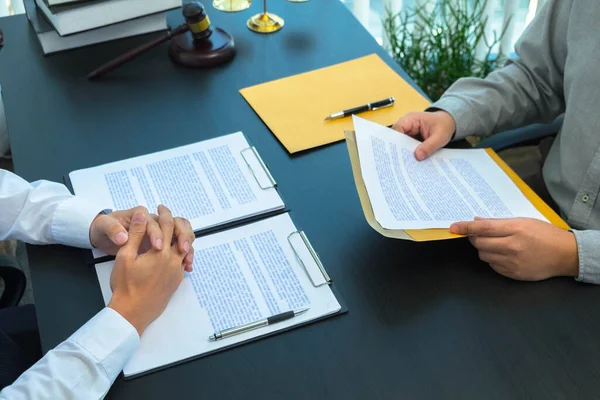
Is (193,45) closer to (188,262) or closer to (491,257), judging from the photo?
(188,262)

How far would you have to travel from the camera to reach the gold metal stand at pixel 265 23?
1574 mm

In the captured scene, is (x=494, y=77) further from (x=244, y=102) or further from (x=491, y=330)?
(x=491, y=330)

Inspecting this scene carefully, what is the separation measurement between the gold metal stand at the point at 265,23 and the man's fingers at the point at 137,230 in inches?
28.2

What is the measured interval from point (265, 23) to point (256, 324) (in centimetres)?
88

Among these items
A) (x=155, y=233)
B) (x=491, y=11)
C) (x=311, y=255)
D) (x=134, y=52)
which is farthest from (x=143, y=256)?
(x=491, y=11)

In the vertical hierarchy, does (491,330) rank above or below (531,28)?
below

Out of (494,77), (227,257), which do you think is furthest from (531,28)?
(227,257)

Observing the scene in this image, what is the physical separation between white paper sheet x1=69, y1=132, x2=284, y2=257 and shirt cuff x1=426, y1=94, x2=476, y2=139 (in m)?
0.36

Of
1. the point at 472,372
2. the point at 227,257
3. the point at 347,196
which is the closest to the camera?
the point at 472,372

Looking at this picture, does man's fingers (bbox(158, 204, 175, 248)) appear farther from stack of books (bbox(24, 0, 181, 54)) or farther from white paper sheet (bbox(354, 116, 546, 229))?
stack of books (bbox(24, 0, 181, 54))

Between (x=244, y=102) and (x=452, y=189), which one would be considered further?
(x=244, y=102)

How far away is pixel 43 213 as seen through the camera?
1.07m

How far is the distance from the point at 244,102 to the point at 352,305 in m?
0.56

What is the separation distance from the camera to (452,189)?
1119 mm
